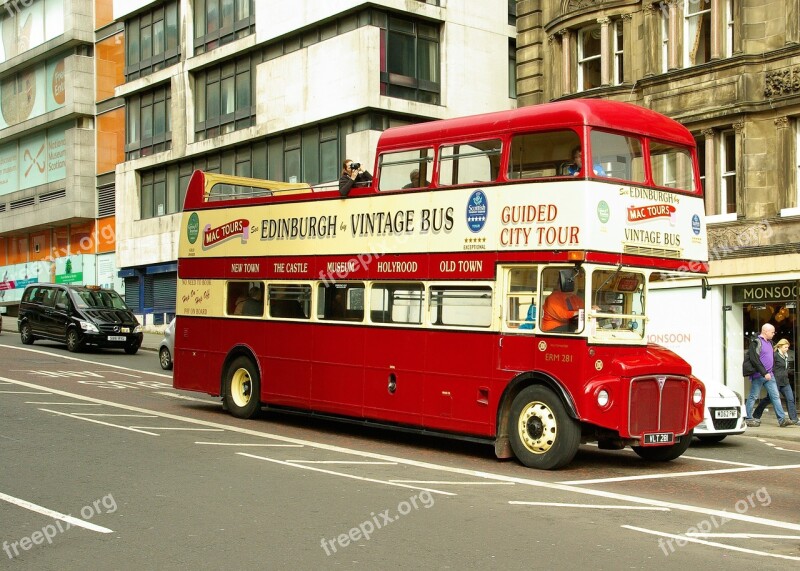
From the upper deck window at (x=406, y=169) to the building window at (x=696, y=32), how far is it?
12167mm

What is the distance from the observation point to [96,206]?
1989 inches

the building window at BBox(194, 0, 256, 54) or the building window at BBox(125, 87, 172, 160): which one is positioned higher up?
the building window at BBox(194, 0, 256, 54)

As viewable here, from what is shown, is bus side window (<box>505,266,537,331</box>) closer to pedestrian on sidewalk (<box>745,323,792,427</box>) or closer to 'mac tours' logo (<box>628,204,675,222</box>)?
'mac tours' logo (<box>628,204,675,222</box>)

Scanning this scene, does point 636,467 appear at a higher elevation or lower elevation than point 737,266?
lower

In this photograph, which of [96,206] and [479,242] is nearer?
[479,242]

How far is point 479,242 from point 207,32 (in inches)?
1237

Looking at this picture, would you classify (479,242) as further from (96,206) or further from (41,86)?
(41,86)

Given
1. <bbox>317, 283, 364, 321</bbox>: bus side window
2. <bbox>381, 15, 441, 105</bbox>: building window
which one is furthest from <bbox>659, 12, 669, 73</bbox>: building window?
<bbox>317, 283, 364, 321</bbox>: bus side window

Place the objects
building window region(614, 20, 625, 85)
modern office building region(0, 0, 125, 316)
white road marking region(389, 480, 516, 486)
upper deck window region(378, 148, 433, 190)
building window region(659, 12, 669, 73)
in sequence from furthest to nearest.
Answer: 1. modern office building region(0, 0, 125, 316)
2. building window region(614, 20, 625, 85)
3. building window region(659, 12, 669, 73)
4. upper deck window region(378, 148, 433, 190)
5. white road marking region(389, 480, 516, 486)

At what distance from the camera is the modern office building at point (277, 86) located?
1358 inches

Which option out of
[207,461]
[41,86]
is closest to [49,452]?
[207,461]

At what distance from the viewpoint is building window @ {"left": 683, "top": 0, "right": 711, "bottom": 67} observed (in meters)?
24.2

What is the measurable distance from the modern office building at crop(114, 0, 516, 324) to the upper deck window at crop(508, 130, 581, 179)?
20712 mm

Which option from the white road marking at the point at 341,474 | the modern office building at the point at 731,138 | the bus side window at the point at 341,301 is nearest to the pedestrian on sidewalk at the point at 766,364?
the modern office building at the point at 731,138
